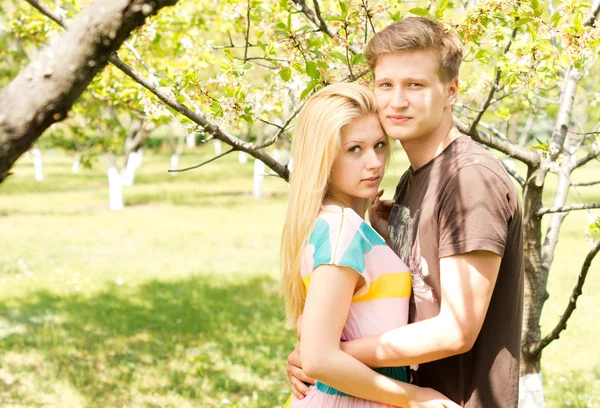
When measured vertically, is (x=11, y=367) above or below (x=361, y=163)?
below

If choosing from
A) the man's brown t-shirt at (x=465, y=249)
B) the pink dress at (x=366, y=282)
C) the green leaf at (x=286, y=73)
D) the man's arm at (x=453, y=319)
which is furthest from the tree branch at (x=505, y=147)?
the man's arm at (x=453, y=319)

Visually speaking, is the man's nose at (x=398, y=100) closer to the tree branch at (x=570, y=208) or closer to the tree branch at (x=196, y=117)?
the tree branch at (x=196, y=117)

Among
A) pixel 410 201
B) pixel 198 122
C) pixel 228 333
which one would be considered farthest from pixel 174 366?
pixel 410 201

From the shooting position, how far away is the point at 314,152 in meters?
2.20

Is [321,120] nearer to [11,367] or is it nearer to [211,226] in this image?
[11,367]

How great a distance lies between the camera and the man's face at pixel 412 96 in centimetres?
221

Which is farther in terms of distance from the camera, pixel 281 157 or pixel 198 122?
pixel 281 157

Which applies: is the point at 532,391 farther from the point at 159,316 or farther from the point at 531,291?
the point at 159,316

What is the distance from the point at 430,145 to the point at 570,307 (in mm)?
1536

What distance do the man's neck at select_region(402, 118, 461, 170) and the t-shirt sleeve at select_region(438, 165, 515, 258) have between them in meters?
0.24

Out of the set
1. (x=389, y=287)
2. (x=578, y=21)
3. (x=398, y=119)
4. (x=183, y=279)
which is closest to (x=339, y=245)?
(x=389, y=287)

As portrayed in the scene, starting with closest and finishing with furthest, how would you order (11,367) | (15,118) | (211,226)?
(15,118) < (11,367) < (211,226)

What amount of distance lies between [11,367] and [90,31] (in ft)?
22.2

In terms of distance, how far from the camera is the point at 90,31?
120 cm
